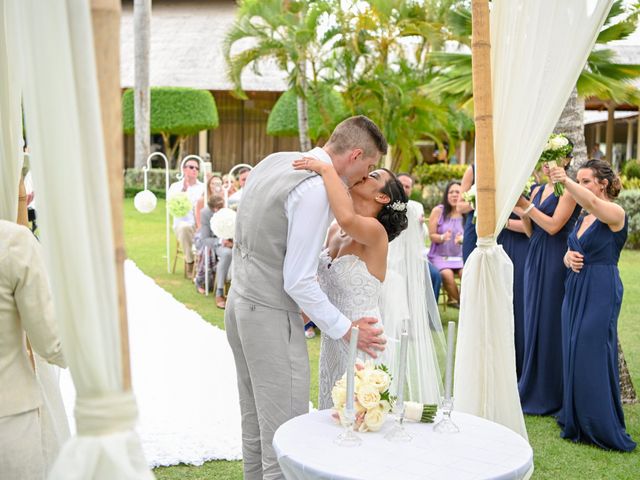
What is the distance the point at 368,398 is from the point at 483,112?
1794 mm

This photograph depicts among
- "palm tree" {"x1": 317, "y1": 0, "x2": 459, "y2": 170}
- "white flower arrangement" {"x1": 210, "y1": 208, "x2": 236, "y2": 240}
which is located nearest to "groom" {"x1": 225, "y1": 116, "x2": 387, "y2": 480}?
"white flower arrangement" {"x1": 210, "y1": 208, "x2": 236, "y2": 240}

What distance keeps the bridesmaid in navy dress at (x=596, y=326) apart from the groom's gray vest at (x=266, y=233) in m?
2.51

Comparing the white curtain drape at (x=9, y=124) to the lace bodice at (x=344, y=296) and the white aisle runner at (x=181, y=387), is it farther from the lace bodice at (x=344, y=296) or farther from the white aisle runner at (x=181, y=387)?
the white aisle runner at (x=181, y=387)

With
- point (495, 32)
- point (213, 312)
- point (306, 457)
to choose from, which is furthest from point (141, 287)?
point (306, 457)

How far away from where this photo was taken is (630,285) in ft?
39.9

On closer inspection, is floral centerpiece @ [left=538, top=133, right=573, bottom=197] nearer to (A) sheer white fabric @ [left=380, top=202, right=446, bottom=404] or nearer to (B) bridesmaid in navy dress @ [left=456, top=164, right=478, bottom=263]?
(A) sheer white fabric @ [left=380, top=202, right=446, bottom=404]

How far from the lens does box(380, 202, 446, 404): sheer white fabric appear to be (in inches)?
214

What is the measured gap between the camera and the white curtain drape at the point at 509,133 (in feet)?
13.0

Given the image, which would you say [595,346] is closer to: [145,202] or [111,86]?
[111,86]

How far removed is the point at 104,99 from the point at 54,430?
1.69 m

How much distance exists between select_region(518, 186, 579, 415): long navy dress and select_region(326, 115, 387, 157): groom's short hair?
295cm

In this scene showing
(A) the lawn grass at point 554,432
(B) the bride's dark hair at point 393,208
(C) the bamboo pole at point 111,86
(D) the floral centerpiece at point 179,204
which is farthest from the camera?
(D) the floral centerpiece at point 179,204

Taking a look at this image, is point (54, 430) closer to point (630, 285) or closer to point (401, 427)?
point (401, 427)

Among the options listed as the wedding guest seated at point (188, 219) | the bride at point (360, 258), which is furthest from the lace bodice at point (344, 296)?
the wedding guest seated at point (188, 219)
